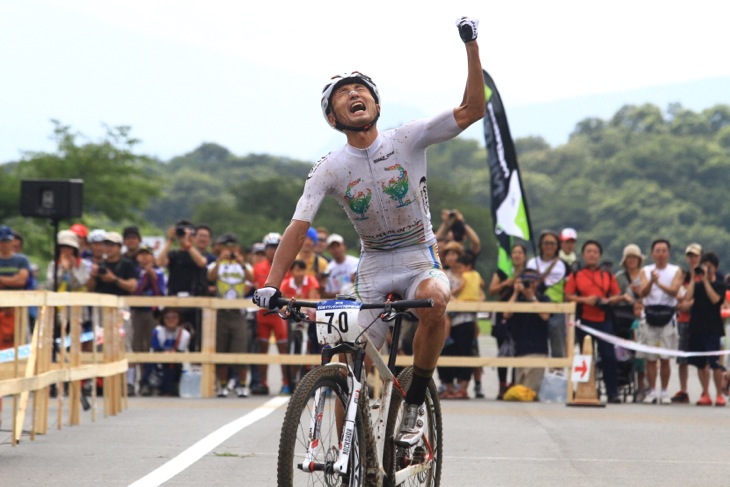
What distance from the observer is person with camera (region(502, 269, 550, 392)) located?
18.6 metres

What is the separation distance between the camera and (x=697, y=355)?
1797 centimetres

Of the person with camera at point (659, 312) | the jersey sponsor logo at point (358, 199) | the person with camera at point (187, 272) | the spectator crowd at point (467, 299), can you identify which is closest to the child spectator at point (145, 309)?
the spectator crowd at point (467, 299)

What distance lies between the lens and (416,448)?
7832 mm

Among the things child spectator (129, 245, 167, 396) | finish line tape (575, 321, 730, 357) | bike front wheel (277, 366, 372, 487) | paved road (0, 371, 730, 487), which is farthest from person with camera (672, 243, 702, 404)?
bike front wheel (277, 366, 372, 487)

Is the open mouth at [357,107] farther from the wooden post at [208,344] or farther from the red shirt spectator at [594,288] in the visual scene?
the wooden post at [208,344]

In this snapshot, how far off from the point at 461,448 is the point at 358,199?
14.8ft

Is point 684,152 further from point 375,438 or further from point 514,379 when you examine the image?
point 375,438

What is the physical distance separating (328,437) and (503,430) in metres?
6.85

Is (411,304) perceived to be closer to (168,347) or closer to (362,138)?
(362,138)

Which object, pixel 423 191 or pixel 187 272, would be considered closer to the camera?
pixel 423 191

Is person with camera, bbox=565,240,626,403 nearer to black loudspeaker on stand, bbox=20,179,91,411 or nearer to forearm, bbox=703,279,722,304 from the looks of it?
forearm, bbox=703,279,722,304

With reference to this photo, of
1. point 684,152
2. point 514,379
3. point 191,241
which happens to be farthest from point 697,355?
Answer: point 684,152

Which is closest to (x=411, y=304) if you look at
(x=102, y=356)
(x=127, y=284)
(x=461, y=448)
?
(x=461, y=448)

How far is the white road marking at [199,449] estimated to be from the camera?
362 inches
